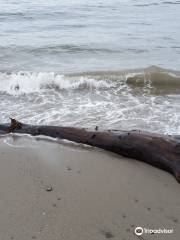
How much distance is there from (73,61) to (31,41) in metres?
2.93

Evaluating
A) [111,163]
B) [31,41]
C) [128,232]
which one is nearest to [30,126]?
[111,163]

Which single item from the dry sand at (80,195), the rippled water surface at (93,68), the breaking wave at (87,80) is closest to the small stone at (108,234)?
the dry sand at (80,195)

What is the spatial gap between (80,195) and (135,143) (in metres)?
1.05

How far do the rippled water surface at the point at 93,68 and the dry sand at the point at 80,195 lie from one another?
1.42 m

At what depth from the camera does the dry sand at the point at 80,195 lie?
3383 millimetres

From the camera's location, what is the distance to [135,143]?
15.3ft

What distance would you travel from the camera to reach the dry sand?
3.38 meters

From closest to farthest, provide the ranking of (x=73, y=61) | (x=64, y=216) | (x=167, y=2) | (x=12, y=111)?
(x=64, y=216)
(x=12, y=111)
(x=73, y=61)
(x=167, y=2)

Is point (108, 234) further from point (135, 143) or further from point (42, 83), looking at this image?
point (42, 83)

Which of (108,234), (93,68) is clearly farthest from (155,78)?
(108,234)

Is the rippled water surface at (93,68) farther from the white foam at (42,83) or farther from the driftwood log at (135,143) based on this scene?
the driftwood log at (135,143)

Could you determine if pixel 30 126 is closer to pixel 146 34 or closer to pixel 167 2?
pixel 146 34

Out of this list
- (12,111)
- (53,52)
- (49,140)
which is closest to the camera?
(49,140)

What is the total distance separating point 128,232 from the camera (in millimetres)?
3340
